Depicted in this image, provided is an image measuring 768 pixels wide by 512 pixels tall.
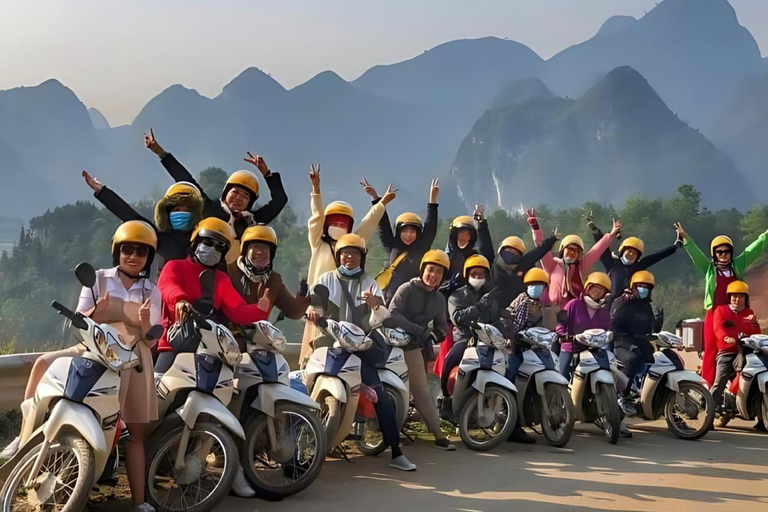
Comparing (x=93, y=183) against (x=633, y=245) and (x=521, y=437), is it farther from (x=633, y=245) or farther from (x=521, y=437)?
(x=633, y=245)

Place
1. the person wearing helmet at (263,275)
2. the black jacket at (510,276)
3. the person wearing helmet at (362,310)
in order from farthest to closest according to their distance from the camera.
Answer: the black jacket at (510,276) → the person wearing helmet at (362,310) → the person wearing helmet at (263,275)

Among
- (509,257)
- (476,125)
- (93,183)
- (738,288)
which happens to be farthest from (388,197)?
(476,125)

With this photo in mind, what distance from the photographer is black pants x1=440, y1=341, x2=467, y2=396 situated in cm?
784

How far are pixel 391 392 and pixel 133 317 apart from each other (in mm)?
2695

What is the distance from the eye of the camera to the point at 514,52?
9231 centimetres

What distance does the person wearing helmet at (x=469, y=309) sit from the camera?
7684 mm

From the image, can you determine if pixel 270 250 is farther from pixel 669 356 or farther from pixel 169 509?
pixel 669 356

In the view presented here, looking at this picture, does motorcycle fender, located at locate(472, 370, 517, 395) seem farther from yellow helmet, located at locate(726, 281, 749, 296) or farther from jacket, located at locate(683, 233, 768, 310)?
jacket, located at locate(683, 233, 768, 310)

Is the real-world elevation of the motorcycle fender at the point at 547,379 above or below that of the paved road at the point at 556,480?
above

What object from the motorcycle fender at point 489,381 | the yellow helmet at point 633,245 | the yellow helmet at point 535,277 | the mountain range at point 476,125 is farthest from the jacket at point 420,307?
the mountain range at point 476,125

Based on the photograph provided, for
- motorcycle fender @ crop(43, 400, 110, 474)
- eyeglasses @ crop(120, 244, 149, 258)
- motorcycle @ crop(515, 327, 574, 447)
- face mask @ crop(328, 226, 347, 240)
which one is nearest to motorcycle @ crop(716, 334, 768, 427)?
motorcycle @ crop(515, 327, 574, 447)

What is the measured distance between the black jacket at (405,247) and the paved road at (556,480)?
62.4 inches

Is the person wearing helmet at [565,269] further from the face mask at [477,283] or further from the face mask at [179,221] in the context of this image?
the face mask at [179,221]

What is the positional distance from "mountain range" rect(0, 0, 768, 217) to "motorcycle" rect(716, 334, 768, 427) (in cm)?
5354
